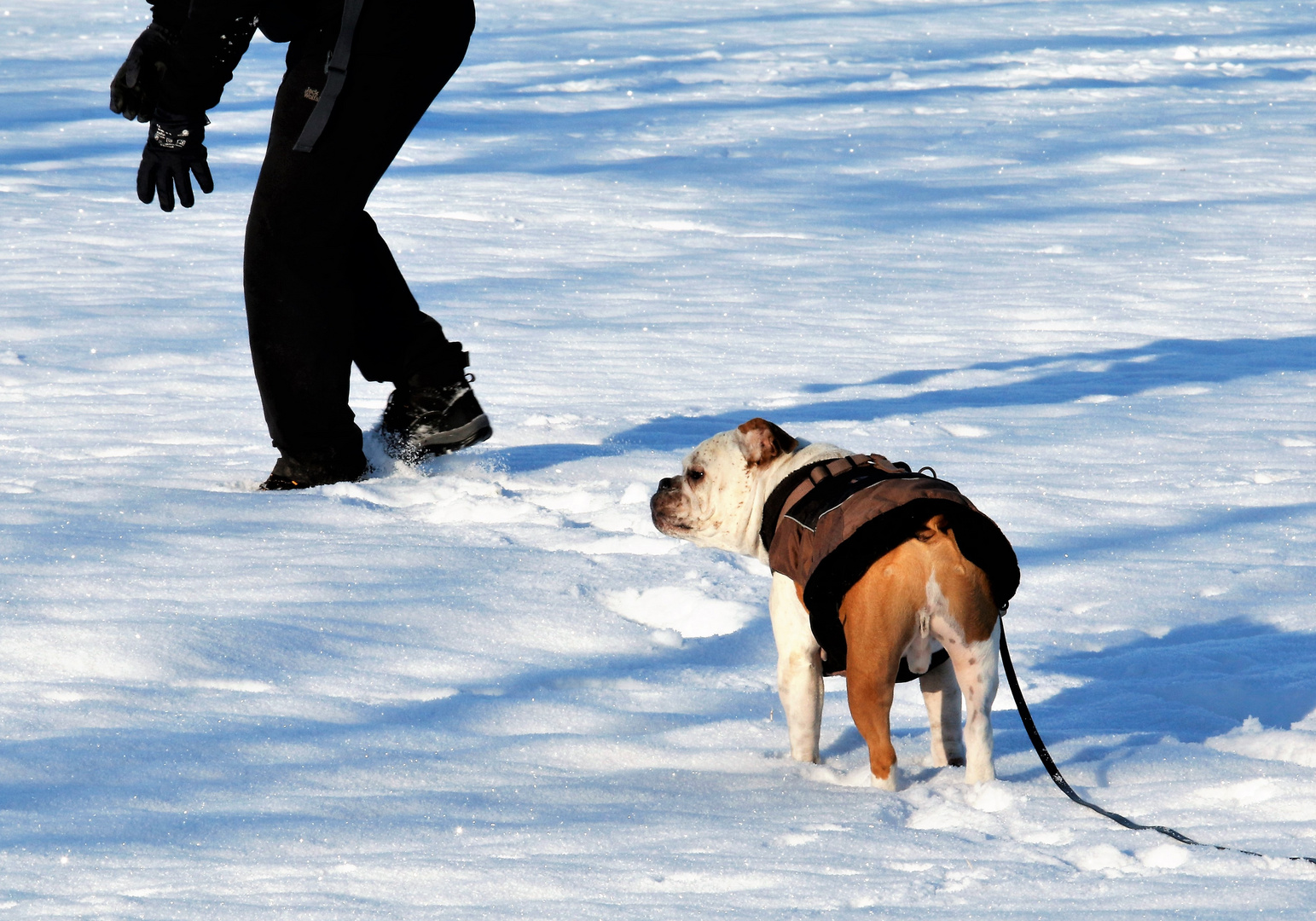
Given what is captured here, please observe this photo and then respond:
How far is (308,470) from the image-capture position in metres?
4.37

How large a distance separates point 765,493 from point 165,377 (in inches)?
147

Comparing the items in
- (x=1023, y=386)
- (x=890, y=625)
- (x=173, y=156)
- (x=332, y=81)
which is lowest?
(x=1023, y=386)

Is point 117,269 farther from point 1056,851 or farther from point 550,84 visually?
point 550,84

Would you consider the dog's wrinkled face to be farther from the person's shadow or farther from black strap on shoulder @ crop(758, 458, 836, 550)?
the person's shadow

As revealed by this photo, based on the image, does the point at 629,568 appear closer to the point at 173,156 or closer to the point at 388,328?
the point at 388,328

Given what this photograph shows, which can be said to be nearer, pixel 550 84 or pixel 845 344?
pixel 845 344

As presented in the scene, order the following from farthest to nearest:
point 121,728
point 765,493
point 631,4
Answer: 1. point 631,4
2. point 765,493
3. point 121,728

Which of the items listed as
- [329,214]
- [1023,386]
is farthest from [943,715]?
[1023,386]

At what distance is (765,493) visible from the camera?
9.91ft

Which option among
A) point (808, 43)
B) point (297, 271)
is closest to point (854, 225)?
point (297, 271)

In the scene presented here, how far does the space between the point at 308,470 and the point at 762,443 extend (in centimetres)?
187

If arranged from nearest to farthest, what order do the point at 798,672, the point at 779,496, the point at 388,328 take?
the point at 798,672
the point at 779,496
the point at 388,328

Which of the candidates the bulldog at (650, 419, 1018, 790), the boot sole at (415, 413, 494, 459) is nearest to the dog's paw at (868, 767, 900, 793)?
the bulldog at (650, 419, 1018, 790)

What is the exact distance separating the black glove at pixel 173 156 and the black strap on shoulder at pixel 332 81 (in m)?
0.42
